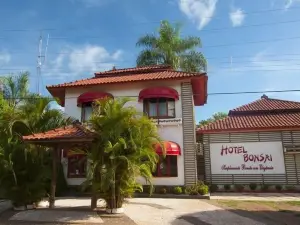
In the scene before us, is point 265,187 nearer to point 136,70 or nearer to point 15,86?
point 136,70

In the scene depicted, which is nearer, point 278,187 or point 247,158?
point 278,187

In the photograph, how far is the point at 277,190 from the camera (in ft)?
65.8

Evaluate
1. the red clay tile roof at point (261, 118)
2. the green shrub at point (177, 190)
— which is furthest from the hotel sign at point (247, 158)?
the green shrub at point (177, 190)

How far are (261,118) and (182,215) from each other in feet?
46.4

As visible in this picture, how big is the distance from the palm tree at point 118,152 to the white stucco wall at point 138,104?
699 cm

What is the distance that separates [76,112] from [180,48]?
1329 centimetres

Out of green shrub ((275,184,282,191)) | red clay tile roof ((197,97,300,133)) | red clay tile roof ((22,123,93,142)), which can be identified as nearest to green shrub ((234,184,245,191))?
green shrub ((275,184,282,191))

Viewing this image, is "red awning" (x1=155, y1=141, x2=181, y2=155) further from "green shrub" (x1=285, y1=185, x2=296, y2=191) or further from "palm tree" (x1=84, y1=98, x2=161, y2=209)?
"green shrub" (x1=285, y1=185, x2=296, y2=191)

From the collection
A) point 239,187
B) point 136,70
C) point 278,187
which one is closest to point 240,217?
point 239,187

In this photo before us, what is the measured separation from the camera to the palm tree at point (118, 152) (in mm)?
11641

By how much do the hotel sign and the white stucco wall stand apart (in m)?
3.64

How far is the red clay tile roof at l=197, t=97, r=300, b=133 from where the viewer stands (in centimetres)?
2102

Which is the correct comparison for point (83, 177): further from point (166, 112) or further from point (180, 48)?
point (180, 48)

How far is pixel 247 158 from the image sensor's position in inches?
821
